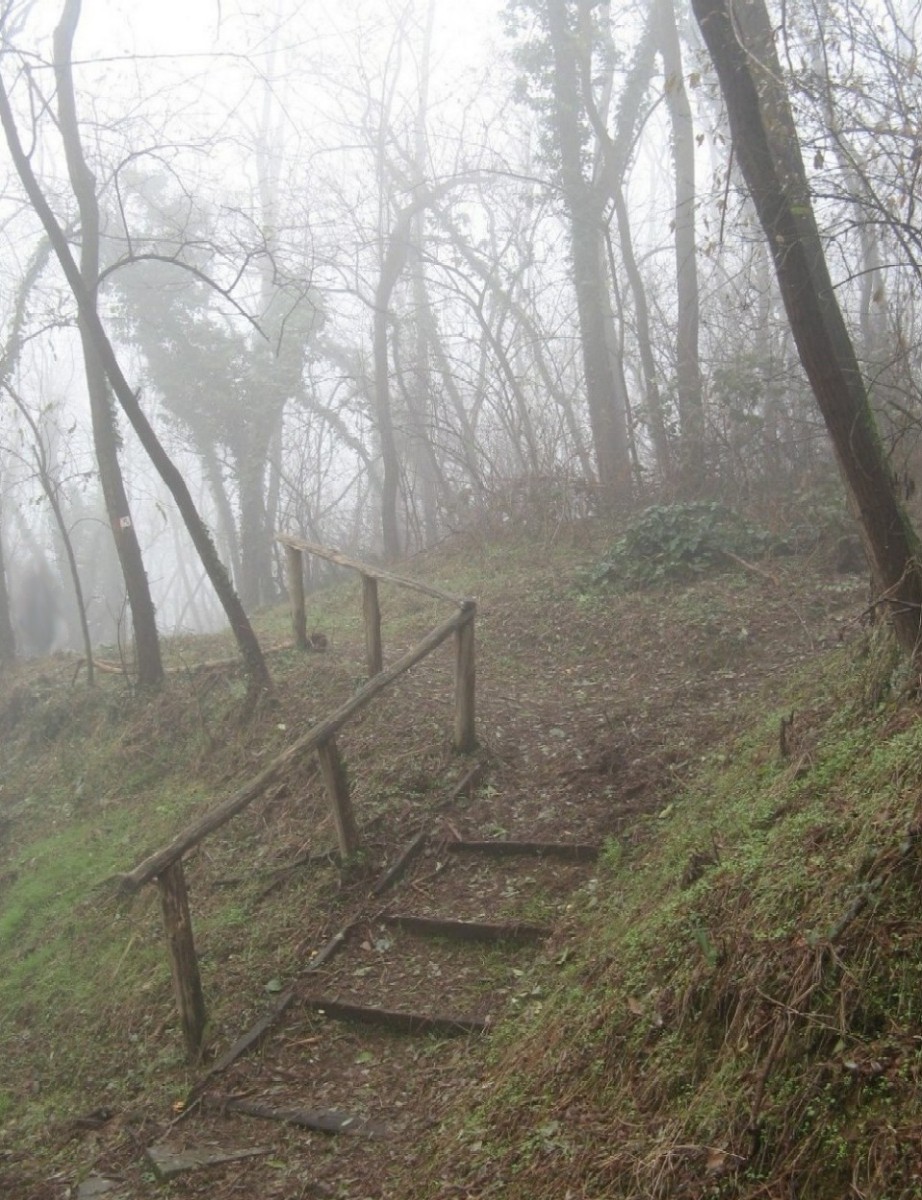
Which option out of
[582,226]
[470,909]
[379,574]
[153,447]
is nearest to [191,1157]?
[470,909]

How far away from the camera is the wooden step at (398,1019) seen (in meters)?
5.04

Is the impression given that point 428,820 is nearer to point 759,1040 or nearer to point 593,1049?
point 593,1049

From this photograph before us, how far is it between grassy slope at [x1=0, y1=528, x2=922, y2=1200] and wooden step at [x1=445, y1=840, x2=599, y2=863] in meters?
0.27

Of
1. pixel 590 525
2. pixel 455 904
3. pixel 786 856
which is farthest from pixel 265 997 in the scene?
pixel 590 525

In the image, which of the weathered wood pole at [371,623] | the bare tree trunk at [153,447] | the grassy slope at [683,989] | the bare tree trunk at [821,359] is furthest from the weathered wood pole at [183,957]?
the bare tree trunk at [153,447]

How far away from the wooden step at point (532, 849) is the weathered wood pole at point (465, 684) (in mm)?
1148

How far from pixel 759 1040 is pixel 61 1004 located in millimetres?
5615

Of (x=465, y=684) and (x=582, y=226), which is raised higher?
(x=582, y=226)

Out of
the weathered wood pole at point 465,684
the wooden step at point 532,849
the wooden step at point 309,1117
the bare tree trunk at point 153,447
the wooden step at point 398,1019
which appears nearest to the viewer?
the wooden step at point 309,1117

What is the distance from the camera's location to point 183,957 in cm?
562

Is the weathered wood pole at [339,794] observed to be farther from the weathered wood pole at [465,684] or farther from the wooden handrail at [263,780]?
the weathered wood pole at [465,684]

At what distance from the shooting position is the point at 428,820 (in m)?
6.94

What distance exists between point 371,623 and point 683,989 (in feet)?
19.3

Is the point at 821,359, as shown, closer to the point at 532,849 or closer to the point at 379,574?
the point at 532,849
